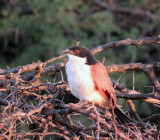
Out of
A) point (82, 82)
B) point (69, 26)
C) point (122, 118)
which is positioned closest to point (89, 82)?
point (82, 82)

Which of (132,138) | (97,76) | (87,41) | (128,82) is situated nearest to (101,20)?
(87,41)

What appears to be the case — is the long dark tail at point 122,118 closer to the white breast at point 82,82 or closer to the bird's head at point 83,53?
the white breast at point 82,82

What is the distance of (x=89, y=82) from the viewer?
322cm

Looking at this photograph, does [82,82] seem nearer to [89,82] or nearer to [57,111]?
[89,82]

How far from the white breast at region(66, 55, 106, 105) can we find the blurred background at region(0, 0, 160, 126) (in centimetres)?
256

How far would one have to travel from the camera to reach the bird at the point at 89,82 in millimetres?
3211

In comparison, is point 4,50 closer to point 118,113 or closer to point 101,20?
point 101,20

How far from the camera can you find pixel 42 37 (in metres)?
6.42

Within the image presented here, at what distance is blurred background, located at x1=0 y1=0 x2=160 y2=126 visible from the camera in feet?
20.3

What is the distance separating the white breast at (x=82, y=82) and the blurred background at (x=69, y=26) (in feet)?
8.38

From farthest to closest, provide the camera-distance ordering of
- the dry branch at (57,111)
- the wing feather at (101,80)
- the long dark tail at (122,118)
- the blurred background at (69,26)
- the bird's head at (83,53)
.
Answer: the blurred background at (69,26)
the bird's head at (83,53)
the wing feather at (101,80)
the long dark tail at (122,118)
the dry branch at (57,111)

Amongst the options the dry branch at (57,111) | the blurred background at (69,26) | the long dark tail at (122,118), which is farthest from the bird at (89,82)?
the blurred background at (69,26)

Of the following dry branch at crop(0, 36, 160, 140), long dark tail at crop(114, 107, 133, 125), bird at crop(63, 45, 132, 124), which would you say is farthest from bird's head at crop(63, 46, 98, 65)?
long dark tail at crop(114, 107, 133, 125)

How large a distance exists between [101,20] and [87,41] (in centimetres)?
71
